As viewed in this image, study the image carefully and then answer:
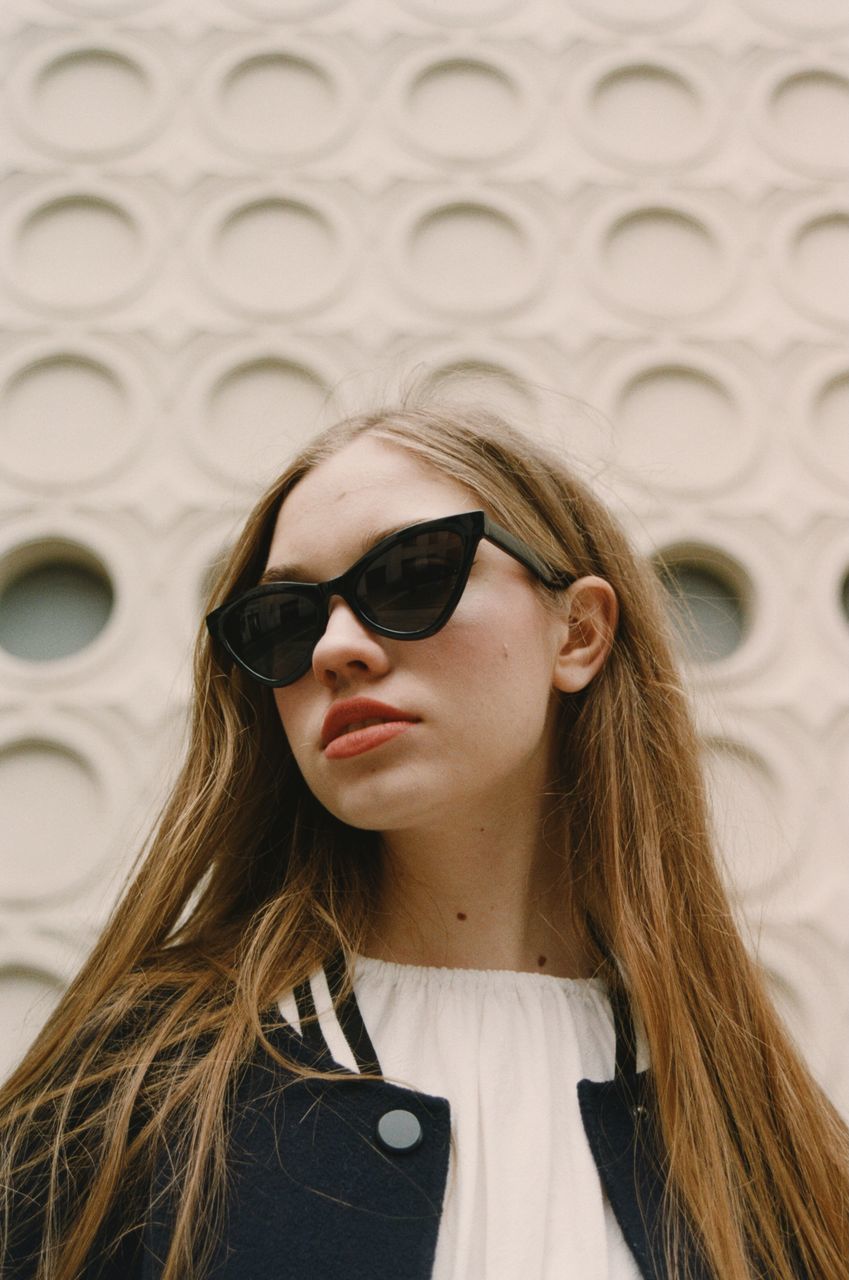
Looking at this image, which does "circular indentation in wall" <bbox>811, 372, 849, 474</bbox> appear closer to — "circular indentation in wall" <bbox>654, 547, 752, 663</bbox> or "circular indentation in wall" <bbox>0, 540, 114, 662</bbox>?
"circular indentation in wall" <bbox>654, 547, 752, 663</bbox>

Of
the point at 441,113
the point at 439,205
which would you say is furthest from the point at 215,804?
the point at 441,113

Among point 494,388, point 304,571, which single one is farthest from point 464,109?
point 304,571

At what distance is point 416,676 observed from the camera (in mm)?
864

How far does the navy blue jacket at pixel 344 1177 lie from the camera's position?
2.38 ft

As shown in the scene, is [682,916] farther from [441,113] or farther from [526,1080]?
[441,113]

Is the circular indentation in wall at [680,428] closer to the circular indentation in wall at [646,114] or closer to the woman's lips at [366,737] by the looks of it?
the circular indentation in wall at [646,114]

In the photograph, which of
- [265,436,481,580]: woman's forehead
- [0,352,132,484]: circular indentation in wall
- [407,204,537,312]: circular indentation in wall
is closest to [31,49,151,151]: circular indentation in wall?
[0,352,132,484]: circular indentation in wall

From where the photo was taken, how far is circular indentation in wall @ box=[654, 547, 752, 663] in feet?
5.18

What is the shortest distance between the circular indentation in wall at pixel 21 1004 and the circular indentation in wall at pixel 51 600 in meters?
0.44

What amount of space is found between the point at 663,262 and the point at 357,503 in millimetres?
1047

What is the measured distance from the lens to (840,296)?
172cm

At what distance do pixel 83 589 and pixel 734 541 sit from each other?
99 centimetres

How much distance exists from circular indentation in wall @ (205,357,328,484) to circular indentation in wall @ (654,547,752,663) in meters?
0.59

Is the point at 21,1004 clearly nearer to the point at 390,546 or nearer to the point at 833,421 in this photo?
the point at 390,546
